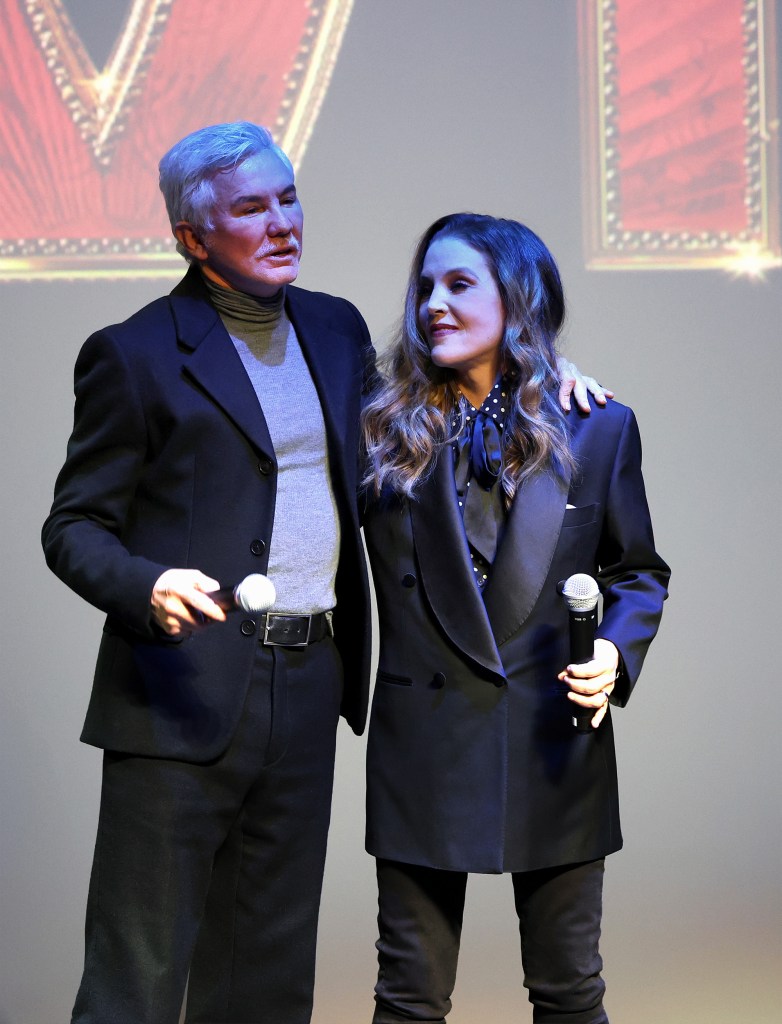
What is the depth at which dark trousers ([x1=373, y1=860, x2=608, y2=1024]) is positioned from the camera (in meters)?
2.30

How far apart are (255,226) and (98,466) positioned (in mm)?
467

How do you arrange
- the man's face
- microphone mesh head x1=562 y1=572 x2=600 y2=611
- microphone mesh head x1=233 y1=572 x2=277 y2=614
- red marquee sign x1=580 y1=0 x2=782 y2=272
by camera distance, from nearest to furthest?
microphone mesh head x1=233 y1=572 x2=277 y2=614
microphone mesh head x1=562 y1=572 x2=600 y2=611
the man's face
red marquee sign x1=580 y1=0 x2=782 y2=272

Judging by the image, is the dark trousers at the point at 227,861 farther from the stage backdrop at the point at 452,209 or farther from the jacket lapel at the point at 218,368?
→ the stage backdrop at the point at 452,209

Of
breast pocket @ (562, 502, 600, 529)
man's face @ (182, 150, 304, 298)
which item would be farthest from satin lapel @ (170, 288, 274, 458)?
breast pocket @ (562, 502, 600, 529)

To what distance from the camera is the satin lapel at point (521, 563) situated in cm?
229

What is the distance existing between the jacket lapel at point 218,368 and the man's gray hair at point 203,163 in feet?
0.49

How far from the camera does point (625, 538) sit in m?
2.37

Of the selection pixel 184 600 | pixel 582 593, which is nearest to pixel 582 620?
pixel 582 593

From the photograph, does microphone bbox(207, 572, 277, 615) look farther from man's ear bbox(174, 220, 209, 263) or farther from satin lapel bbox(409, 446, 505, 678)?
man's ear bbox(174, 220, 209, 263)

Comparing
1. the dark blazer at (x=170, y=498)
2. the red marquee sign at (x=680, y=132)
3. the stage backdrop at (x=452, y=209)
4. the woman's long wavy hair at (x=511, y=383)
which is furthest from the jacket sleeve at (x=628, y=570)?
the red marquee sign at (x=680, y=132)

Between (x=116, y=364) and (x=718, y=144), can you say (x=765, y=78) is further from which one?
(x=116, y=364)

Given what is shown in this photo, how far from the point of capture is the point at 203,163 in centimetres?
232

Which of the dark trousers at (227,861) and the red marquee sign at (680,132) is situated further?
the red marquee sign at (680,132)

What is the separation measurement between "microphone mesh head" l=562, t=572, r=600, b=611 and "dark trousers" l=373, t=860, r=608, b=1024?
501 mm
